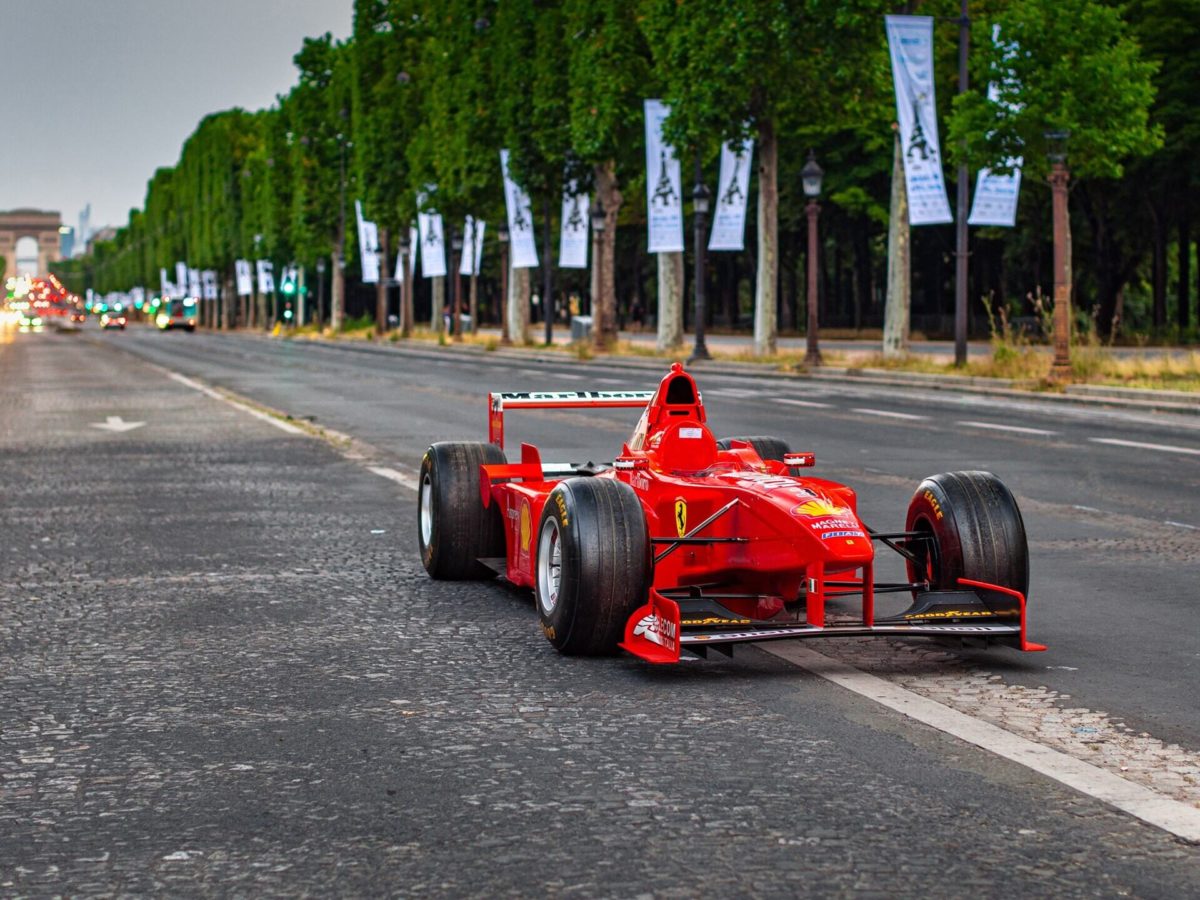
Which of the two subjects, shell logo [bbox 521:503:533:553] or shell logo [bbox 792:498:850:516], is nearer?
shell logo [bbox 792:498:850:516]

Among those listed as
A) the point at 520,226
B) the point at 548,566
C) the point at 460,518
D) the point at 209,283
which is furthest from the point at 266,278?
the point at 548,566

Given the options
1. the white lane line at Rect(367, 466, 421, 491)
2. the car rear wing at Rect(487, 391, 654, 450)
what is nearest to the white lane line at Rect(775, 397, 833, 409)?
the white lane line at Rect(367, 466, 421, 491)

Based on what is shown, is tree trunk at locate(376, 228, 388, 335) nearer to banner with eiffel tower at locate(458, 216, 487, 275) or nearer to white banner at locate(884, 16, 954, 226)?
banner with eiffel tower at locate(458, 216, 487, 275)

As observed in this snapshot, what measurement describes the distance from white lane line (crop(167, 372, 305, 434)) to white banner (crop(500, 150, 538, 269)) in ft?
73.6

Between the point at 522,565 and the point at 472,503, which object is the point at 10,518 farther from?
the point at 522,565

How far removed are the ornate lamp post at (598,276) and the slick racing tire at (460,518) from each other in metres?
47.4

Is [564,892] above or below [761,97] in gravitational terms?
below

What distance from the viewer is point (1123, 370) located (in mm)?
33125

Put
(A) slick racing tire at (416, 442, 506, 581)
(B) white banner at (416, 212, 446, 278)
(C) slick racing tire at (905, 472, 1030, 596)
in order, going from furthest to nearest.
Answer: (B) white banner at (416, 212, 446, 278), (A) slick racing tire at (416, 442, 506, 581), (C) slick racing tire at (905, 472, 1030, 596)

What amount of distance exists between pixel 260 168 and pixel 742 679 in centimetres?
12531

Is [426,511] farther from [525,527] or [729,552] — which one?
[729,552]

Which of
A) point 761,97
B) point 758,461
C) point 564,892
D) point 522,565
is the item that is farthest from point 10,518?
point 761,97

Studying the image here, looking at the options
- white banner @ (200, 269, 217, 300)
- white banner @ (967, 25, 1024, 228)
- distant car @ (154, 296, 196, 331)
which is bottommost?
distant car @ (154, 296, 196, 331)

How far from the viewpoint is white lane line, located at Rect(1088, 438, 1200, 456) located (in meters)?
19.5
